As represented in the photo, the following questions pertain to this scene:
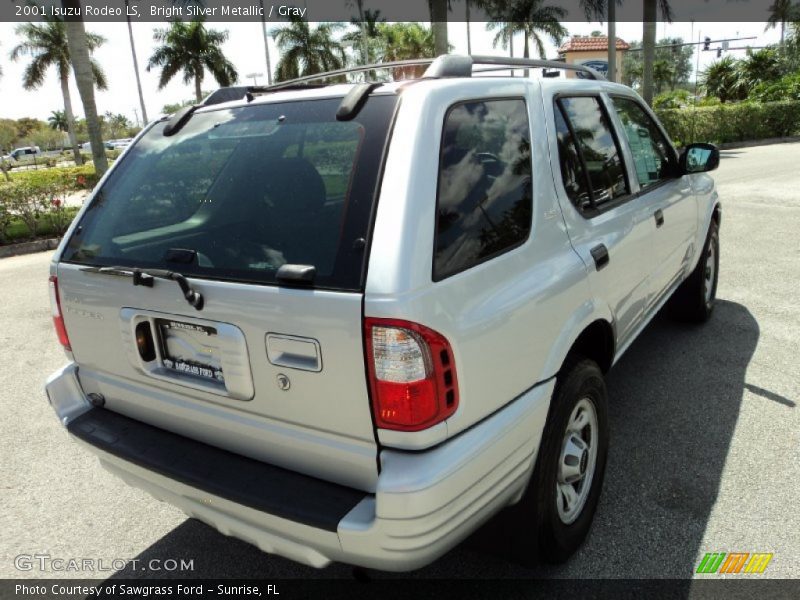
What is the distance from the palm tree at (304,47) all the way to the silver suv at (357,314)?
139 ft

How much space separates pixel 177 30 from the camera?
133 ft

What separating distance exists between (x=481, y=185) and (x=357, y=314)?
68cm

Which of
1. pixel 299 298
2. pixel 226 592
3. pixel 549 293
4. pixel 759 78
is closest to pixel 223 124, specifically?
pixel 299 298

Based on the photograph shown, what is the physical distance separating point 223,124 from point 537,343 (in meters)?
1.51

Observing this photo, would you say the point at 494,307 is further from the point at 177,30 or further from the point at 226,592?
the point at 177,30

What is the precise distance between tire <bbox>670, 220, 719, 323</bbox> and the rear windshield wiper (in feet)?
12.7

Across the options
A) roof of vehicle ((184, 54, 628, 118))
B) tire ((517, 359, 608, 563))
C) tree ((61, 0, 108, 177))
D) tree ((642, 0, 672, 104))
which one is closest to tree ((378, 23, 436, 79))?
tree ((642, 0, 672, 104))

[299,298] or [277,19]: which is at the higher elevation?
[277,19]

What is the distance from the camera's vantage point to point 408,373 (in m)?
1.79

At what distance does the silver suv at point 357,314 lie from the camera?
1811 mm

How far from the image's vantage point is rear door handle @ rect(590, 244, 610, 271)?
2638mm

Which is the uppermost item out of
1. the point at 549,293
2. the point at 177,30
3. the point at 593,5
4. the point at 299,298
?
the point at 177,30

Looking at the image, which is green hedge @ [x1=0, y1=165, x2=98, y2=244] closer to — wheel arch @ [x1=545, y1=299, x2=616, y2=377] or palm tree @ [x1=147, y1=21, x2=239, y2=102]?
wheel arch @ [x1=545, y1=299, x2=616, y2=377]

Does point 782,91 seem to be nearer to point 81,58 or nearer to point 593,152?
point 81,58
